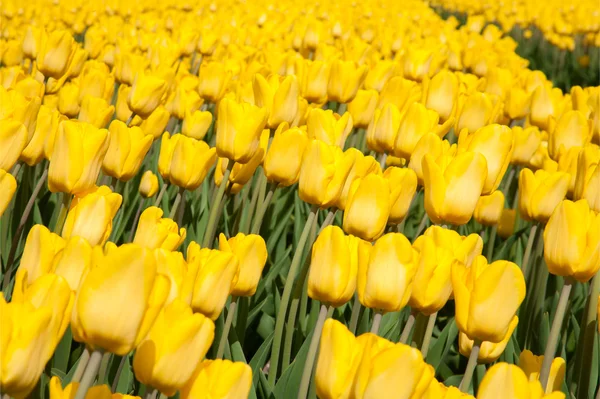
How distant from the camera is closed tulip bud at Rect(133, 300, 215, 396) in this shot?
0.99 m

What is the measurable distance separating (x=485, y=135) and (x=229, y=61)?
208 centimetres

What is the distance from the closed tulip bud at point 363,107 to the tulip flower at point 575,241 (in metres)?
1.46

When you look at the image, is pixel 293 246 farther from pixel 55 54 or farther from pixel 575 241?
pixel 575 241

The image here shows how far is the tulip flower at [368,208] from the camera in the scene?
61.8 inches

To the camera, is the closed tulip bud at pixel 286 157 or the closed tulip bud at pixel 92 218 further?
the closed tulip bud at pixel 286 157

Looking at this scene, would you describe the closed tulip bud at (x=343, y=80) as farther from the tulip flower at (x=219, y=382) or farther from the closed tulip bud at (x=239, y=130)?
the tulip flower at (x=219, y=382)

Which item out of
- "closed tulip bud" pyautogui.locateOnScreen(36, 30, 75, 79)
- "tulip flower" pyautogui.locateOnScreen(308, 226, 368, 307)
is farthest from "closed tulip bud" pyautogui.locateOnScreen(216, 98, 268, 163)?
"closed tulip bud" pyautogui.locateOnScreen(36, 30, 75, 79)

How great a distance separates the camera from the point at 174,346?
989 millimetres

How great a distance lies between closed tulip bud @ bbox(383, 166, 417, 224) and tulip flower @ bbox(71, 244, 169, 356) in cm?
91

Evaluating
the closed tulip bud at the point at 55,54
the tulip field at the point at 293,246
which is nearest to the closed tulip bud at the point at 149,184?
the tulip field at the point at 293,246

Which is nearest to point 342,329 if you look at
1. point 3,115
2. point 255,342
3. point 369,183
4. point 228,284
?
point 228,284

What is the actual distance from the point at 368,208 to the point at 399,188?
0.65 feet

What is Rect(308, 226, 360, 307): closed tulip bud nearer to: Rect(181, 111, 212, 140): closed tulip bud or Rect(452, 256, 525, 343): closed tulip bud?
Rect(452, 256, 525, 343): closed tulip bud

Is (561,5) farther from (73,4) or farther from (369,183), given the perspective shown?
(369,183)
